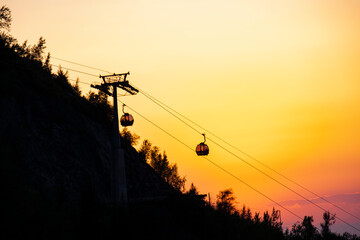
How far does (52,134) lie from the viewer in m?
31.8

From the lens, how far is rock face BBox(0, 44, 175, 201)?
90.0 feet

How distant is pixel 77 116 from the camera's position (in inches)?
1462

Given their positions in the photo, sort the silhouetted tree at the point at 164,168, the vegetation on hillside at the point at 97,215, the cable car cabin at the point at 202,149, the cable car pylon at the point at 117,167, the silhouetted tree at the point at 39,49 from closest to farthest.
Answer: the vegetation on hillside at the point at 97,215, the cable car pylon at the point at 117,167, the cable car cabin at the point at 202,149, the silhouetted tree at the point at 39,49, the silhouetted tree at the point at 164,168

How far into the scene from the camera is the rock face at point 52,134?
2742 centimetres

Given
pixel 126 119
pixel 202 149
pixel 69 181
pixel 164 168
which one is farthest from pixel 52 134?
pixel 164 168

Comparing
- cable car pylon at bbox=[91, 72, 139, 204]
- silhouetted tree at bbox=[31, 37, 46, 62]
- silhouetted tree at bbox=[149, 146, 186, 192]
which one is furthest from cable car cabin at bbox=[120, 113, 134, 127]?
silhouetted tree at bbox=[149, 146, 186, 192]

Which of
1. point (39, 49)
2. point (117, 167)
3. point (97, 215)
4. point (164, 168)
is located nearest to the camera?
point (97, 215)

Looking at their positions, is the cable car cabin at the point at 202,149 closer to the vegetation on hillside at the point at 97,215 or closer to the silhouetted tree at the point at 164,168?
the vegetation on hillside at the point at 97,215

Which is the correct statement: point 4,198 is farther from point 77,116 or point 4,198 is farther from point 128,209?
point 77,116

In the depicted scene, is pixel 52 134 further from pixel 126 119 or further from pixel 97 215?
pixel 97 215

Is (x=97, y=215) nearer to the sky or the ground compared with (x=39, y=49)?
nearer to the ground

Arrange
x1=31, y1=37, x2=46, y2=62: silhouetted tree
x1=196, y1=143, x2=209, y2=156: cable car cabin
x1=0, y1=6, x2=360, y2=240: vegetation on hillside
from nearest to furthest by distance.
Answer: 1. x1=0, y1=6, x2=360, y2=240: vegetation on hillside
2. x1=196, y1=143, x2=209, y2=156: cable car cabin
3. x1=31, y1=37, x2=46, y2=62: silhouetted tree

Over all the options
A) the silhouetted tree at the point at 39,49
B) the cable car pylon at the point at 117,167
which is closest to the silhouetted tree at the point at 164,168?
the silhouetted tree at the point at 39,49

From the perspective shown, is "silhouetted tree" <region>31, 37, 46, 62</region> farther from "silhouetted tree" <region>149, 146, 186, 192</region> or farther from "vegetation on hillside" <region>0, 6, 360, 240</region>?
"silhouetted tree" <region>149, 146, 186, 192</region>
